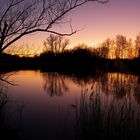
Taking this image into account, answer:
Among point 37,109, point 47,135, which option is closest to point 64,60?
point 37,109

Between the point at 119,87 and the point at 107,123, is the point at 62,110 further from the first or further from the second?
the point at 107,123

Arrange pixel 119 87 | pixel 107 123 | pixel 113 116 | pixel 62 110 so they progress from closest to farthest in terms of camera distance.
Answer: pixel 107 123, pixel 113 116, pixel 119 87, pixel 62 110

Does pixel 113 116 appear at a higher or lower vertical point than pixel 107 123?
higher

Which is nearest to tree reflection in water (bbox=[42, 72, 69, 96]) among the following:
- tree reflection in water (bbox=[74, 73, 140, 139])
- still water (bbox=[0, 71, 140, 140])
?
still water (bbox=[0, 71, 140, 140])

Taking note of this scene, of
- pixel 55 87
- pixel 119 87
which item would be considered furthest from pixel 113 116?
pixel 55 87

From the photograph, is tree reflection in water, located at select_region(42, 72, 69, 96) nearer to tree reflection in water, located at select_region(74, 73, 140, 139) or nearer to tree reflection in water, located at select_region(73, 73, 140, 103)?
tree reflection in water, located at select_region(73, 73, 140, 103)

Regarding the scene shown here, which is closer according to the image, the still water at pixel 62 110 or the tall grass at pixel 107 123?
the tall grass at pixel 107 123

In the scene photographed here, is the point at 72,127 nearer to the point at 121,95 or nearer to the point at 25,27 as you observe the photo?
the point at 121,95

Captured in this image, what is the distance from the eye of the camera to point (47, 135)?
26.5 feet

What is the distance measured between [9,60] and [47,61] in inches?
1976

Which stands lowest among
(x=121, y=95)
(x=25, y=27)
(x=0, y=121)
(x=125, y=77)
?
(x=0, y=121)

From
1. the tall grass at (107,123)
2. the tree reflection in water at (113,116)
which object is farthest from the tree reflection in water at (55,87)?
the tall grass at (107,123)

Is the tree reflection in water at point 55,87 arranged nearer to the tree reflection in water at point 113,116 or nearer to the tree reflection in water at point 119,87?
the tree reflection in water at point 119,87

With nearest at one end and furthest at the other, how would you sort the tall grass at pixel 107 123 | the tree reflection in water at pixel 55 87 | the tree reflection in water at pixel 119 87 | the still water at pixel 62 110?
the tall grass at pixel 107 123 < the tree reflection in water at pixel 119 87 < the still water at pixel 62 110 < the tree reflection in water at pixel 55 87
